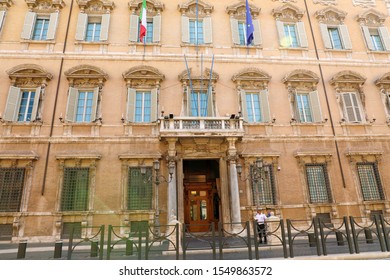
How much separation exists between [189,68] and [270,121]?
514cm

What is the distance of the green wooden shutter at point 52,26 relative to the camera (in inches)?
541

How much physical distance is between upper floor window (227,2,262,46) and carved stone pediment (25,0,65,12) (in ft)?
31.8

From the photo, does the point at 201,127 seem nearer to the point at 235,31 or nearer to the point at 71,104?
the point at 71,104

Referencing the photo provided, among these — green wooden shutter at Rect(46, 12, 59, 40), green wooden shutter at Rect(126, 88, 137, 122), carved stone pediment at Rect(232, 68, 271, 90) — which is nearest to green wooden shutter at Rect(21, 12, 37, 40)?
green wooden shutter at Rect(46, 12, 59, 40)

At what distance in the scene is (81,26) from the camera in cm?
1415

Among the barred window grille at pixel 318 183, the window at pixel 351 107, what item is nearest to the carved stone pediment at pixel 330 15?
the window at pixel 351 107

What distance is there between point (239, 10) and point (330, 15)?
229 inches

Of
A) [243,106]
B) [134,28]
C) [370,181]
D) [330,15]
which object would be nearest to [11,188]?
[134,28]

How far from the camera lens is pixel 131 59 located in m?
13.8

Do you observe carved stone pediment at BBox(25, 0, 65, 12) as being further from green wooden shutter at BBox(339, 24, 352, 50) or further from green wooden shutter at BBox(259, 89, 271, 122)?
green wooden shutter at BBox(339, 24, 352, 50)

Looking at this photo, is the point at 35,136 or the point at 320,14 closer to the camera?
the point at 35,136

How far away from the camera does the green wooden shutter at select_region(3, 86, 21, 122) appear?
12.1 meters

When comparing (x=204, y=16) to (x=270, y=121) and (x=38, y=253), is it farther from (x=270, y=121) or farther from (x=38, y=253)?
(x=38, y=253)
